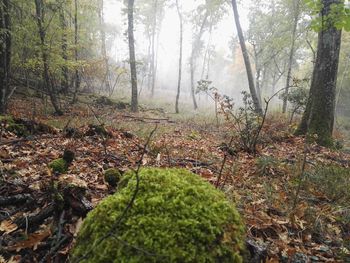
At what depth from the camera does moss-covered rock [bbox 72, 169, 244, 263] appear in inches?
55.1

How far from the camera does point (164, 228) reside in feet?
4.93

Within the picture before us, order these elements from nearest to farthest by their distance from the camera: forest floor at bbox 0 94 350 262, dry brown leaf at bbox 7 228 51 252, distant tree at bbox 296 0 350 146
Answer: dry brown leaf at bbox 7 228 51 252, forest floor at bbox 0 94 350 262, distant tree at bbox 296 0 350 146

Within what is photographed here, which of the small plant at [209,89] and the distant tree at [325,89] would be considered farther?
the small plant at [209,89]

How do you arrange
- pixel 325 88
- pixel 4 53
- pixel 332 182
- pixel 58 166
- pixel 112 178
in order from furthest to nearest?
1. pixel 4 53
2. pixel 325 88
3. pixel 332 182
4. pixel 58 166
5. pixel 112 178

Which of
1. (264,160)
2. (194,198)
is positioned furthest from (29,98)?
(194,198)

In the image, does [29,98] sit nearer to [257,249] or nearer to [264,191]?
[264,191]

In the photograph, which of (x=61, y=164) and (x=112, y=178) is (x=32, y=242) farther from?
(x=61, y=164)

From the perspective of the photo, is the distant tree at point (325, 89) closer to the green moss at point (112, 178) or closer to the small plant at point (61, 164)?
the green moss at point (112, 178)

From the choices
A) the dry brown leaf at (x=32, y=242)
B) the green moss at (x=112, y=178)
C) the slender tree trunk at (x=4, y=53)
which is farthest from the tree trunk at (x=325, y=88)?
the slender tree trunk at (x=4, y=53)

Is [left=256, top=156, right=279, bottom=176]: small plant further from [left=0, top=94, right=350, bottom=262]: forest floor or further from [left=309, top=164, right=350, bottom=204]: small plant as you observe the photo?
[left=309, top=164, right=350, bottom=204]: small plant

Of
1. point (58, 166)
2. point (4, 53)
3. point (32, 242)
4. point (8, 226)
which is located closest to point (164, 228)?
point (32, 242)

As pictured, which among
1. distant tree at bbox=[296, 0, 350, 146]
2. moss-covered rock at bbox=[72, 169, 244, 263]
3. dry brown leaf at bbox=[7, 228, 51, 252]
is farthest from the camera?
distant tree at bbox=[296, 0, 350, 146]

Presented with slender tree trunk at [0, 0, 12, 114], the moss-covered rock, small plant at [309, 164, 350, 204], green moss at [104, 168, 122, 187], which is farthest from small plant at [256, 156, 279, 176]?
slender tree trunk at [0, 0, 12, 114]

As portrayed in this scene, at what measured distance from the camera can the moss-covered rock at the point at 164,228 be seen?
140 centimetres
